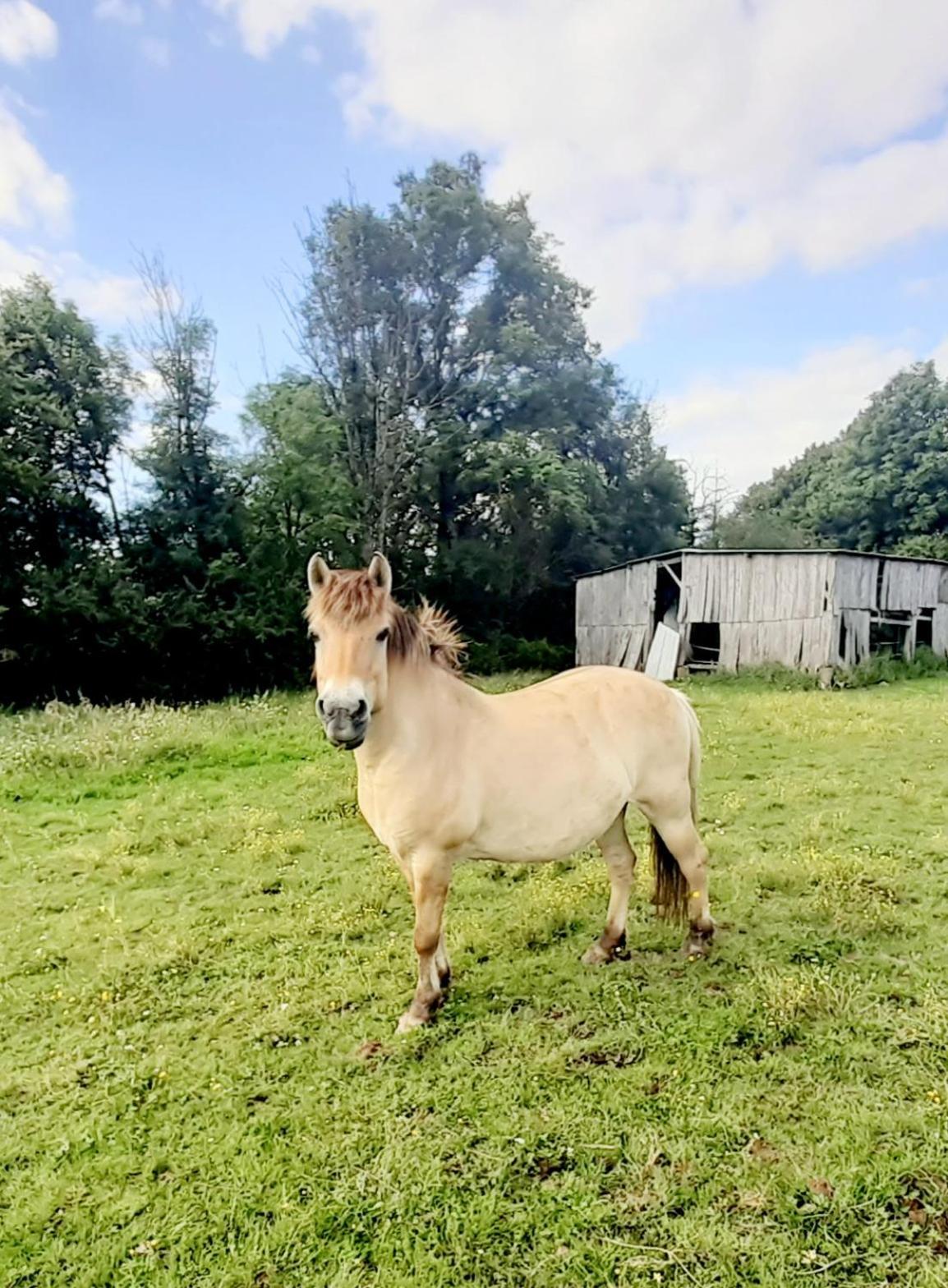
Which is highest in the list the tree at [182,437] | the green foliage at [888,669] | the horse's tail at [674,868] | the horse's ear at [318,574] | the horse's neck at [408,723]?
the tree at [182,437]

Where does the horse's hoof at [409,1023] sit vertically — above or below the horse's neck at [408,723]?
below

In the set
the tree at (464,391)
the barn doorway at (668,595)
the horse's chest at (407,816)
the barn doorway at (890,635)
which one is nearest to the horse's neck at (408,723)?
the horse's chest at (407,816)

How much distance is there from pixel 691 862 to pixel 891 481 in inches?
1048

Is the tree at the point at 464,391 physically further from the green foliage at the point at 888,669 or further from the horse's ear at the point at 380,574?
the horse's ear at the point at 380,574

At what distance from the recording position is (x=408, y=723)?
2.65m

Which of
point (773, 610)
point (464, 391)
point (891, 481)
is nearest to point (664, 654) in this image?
point (773, 610)

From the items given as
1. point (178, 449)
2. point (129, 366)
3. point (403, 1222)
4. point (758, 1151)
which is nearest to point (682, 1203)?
point (758, 1151)

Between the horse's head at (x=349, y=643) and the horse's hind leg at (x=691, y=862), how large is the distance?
149cm

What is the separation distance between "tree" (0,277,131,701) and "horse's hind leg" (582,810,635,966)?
485 inches

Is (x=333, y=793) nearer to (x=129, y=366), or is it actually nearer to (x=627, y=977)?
(x=627, y=977)

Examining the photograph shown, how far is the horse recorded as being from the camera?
7.89 ft

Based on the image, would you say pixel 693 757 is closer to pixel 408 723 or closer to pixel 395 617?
pixel 408 723

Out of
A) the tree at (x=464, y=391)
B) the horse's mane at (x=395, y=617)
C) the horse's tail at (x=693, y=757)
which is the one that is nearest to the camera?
the horse's mane at (x=395, y=617)

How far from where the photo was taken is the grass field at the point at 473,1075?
173 centimetres
